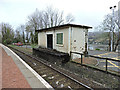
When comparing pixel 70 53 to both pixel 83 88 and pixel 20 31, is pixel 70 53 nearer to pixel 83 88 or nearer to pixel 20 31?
pixel 83 88

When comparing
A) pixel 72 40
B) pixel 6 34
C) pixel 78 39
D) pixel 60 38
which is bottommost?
pixel 72 40

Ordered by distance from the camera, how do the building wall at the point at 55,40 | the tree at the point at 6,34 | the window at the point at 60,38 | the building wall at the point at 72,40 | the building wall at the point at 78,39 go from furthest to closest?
the tree at the point at 6,34
the window at the point at 60,38
the building wall at the point at 55,40
the building wall at the point at 78,39
the building wall at the point at 72,40

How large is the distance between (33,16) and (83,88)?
3441 cm

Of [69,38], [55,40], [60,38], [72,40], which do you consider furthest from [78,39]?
[55,40]

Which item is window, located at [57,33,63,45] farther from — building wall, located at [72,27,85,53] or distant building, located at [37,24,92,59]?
building wall, located at [72,27,85,53]

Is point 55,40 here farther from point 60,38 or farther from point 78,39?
point 78,39

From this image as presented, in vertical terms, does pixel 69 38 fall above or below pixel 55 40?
above

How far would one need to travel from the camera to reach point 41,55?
Answer: 9.71m

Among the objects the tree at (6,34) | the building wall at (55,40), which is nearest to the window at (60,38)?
the building wall at (55,40)

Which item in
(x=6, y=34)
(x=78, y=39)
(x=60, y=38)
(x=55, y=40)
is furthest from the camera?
(x=6, y=34)

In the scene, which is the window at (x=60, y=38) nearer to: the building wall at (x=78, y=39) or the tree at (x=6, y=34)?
the building wall at (x=78, y=39)

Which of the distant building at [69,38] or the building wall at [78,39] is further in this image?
the building wall at [78,39]

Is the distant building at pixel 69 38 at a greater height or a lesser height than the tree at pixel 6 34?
lesser

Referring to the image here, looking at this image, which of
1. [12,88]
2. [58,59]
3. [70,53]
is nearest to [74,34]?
[70,53]
